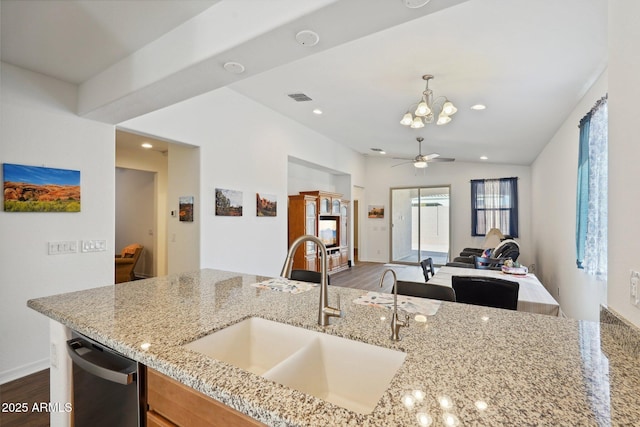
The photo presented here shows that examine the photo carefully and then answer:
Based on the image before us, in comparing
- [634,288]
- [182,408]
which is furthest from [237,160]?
[634,288]

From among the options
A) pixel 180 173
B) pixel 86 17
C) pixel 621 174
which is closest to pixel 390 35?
pixel 621 174

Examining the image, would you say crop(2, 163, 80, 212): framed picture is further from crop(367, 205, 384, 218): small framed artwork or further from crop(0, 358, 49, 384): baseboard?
crop(367, 205, 384, 218): small framed artwork

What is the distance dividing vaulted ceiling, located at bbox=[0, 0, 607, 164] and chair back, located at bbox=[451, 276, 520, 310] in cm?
186

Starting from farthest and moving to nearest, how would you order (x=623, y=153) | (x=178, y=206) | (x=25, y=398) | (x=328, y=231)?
1. (x=328, y=231)
2. (x=178, y=206)
3. (x=25, y=398)
4. (x=623, y=153)

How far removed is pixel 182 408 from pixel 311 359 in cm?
46

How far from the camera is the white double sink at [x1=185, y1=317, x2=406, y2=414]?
1050 millimetres

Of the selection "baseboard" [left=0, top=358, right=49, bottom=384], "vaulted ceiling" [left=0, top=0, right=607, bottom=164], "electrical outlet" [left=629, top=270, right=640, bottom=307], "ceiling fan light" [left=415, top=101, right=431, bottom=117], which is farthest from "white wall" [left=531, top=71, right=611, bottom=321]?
"baseboard" [left=0, top=358, right=49, bottom=384]

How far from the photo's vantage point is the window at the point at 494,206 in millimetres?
7378

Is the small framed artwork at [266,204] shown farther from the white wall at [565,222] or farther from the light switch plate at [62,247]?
the white wall at [565,222]

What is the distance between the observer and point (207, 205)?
4020 millimetres

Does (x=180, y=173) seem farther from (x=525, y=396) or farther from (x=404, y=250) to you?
(x=404, y=250)

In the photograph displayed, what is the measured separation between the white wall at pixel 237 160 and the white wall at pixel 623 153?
3827 millimetres

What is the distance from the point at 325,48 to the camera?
1.69m

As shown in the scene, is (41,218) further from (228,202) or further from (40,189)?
(228,202)
